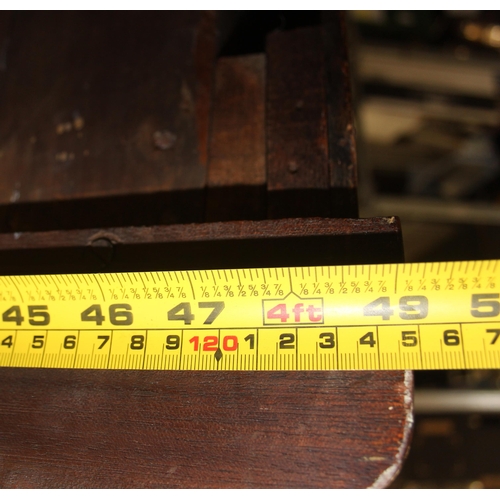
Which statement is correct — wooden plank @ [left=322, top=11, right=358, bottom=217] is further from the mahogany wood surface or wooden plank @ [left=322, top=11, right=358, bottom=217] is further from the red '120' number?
the red '120' number

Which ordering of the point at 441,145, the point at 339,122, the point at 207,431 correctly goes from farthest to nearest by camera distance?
the point at 441,145 < the point at 339,122 < the point at 207,431

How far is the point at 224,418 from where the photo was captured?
621 millimetres

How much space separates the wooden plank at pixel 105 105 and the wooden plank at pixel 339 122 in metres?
0.28

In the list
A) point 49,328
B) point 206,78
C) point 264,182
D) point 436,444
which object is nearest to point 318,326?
point 264,182

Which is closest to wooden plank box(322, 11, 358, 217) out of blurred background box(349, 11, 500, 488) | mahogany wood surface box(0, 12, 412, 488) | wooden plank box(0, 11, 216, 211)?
mahogany wood surface box(0, 12, 412, 488)

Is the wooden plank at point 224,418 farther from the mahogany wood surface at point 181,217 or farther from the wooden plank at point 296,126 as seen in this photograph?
the wooden plank at point 296,126

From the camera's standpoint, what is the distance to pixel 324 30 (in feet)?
2.77

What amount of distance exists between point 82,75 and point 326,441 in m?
1.03

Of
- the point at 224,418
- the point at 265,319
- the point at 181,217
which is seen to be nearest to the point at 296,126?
the point at 181,217

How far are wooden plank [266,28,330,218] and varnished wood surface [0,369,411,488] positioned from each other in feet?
1.10

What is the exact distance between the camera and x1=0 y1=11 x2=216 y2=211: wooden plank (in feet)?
2.80

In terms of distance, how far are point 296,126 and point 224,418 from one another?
59 centimetres

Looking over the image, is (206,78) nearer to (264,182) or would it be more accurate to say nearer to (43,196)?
(264,182)

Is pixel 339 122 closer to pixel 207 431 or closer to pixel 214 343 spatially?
pixel 214 343
